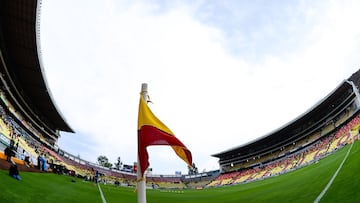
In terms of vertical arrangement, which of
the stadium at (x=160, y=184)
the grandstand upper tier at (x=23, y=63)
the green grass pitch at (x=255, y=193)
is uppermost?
the grandstand upper tier at (x=23, y=63)

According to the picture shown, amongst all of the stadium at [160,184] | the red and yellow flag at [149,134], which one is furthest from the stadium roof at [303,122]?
the red and yellow flag at [149,134]

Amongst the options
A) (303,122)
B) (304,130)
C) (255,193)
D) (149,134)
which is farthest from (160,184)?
(149,134)

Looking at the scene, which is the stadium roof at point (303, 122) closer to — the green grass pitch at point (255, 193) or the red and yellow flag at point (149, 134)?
the green grass pitch at point (255, 193)

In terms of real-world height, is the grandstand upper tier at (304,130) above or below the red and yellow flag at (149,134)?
above

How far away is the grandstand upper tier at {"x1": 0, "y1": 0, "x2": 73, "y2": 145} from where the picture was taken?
27353 mm

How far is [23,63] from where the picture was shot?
116 feet

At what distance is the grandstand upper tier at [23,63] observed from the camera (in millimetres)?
27353

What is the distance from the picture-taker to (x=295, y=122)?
2131 inches

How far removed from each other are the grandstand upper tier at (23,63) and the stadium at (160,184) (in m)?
0.09

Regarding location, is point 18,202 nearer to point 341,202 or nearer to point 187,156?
point 187,156

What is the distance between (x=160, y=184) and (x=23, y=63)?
176ft

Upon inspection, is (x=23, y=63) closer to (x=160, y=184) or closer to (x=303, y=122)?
(x=303, y=122)

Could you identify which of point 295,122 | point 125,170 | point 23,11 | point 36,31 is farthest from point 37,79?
point 125,170

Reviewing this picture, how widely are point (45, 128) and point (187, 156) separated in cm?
5959
